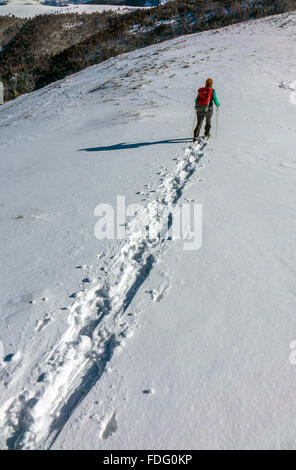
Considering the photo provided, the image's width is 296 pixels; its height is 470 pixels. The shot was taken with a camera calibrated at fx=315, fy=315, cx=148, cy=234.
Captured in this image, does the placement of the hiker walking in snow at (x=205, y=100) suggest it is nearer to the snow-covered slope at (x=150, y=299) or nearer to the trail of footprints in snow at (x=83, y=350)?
the snow-covered slope at (x=150, y=299)

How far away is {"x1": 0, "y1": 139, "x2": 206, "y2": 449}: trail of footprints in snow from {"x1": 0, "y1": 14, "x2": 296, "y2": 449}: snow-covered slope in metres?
0.01

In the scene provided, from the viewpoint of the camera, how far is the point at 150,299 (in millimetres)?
3195

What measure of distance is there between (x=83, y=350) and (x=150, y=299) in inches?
32.1

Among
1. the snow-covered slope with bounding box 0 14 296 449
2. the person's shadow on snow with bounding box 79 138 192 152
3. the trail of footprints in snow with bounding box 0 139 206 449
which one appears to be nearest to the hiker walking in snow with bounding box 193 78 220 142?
the person's shadow on snow with bounding box 79 138 192 152

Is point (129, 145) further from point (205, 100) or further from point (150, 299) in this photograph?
point (150, 299)

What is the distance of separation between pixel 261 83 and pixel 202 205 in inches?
339

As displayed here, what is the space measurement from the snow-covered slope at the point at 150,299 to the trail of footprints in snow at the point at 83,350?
0.03 feet

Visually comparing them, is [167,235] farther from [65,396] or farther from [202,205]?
[65,396]

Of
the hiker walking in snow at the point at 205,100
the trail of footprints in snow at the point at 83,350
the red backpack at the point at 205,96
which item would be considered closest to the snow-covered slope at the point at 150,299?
the trail of footprints in snow at the point at 83,350

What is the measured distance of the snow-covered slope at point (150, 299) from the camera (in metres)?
2.24

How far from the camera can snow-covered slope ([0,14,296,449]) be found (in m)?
2.24

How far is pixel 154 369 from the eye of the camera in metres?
2.54

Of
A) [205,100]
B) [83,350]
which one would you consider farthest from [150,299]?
[205,100]

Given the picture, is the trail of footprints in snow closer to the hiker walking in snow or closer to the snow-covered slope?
the snow-covered slope
